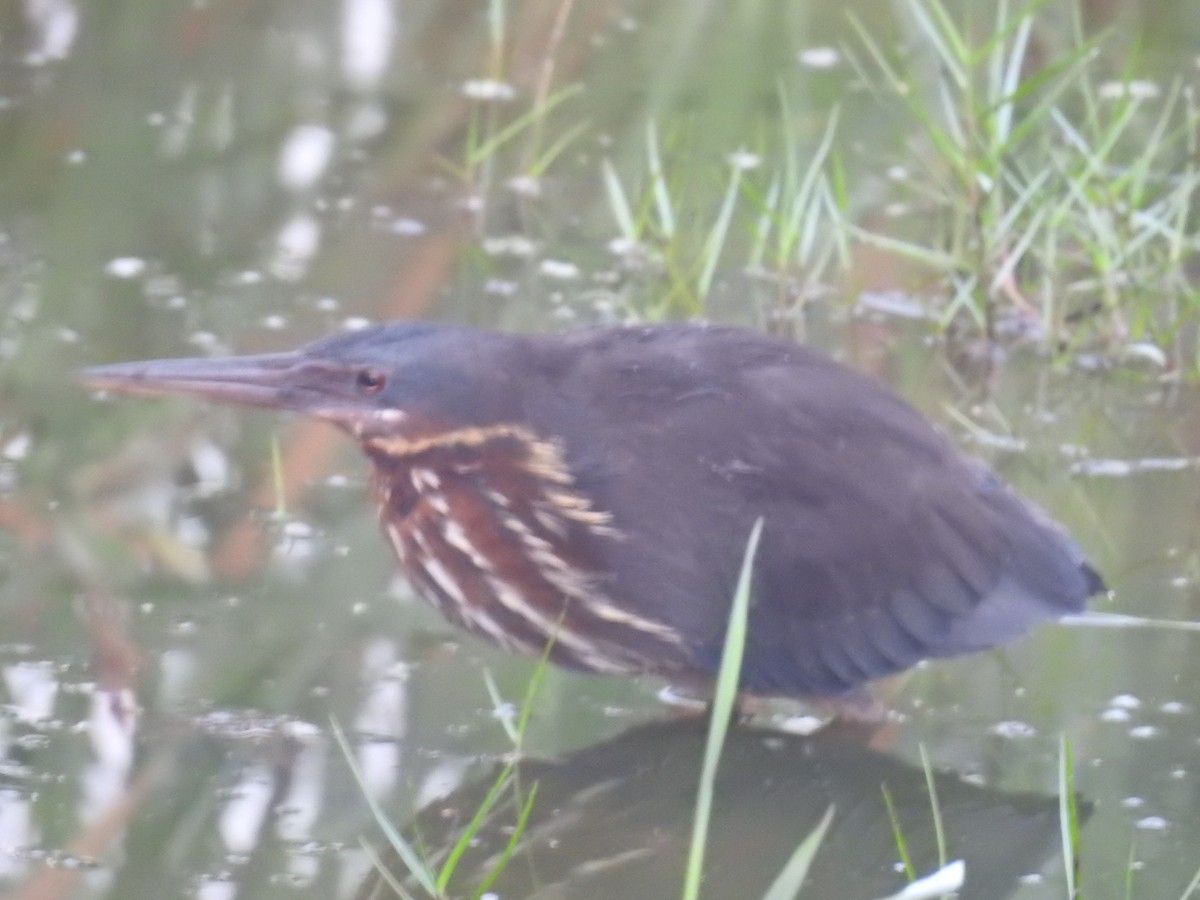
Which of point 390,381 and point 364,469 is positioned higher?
point 390,381

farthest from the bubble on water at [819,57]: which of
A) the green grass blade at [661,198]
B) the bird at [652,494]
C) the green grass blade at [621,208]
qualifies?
the bird at [652,494]

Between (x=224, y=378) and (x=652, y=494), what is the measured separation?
752mm

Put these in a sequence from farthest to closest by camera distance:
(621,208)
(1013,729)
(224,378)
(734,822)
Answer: (621,208) < (1013,729) < (224,378) < (734,822)

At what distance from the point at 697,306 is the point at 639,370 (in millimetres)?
1659

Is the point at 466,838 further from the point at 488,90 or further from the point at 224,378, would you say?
the point at 488,90

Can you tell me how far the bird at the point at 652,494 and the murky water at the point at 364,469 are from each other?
0.20m

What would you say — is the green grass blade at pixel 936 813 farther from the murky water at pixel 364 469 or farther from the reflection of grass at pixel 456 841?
the reflection of grass at pixel 456 841

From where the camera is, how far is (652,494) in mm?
3771

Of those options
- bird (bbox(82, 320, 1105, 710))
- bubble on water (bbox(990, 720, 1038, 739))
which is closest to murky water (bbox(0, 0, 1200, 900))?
bubble on water (bbox(990, 720, 1038, 739))

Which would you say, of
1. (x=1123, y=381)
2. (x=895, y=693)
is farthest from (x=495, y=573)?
(x=1123, y=381)

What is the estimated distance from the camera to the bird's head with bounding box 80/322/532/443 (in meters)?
3.77

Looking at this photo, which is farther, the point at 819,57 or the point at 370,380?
the point at 819,57

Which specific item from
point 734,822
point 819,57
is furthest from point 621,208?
point 734,822

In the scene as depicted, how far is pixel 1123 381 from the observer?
553cm
